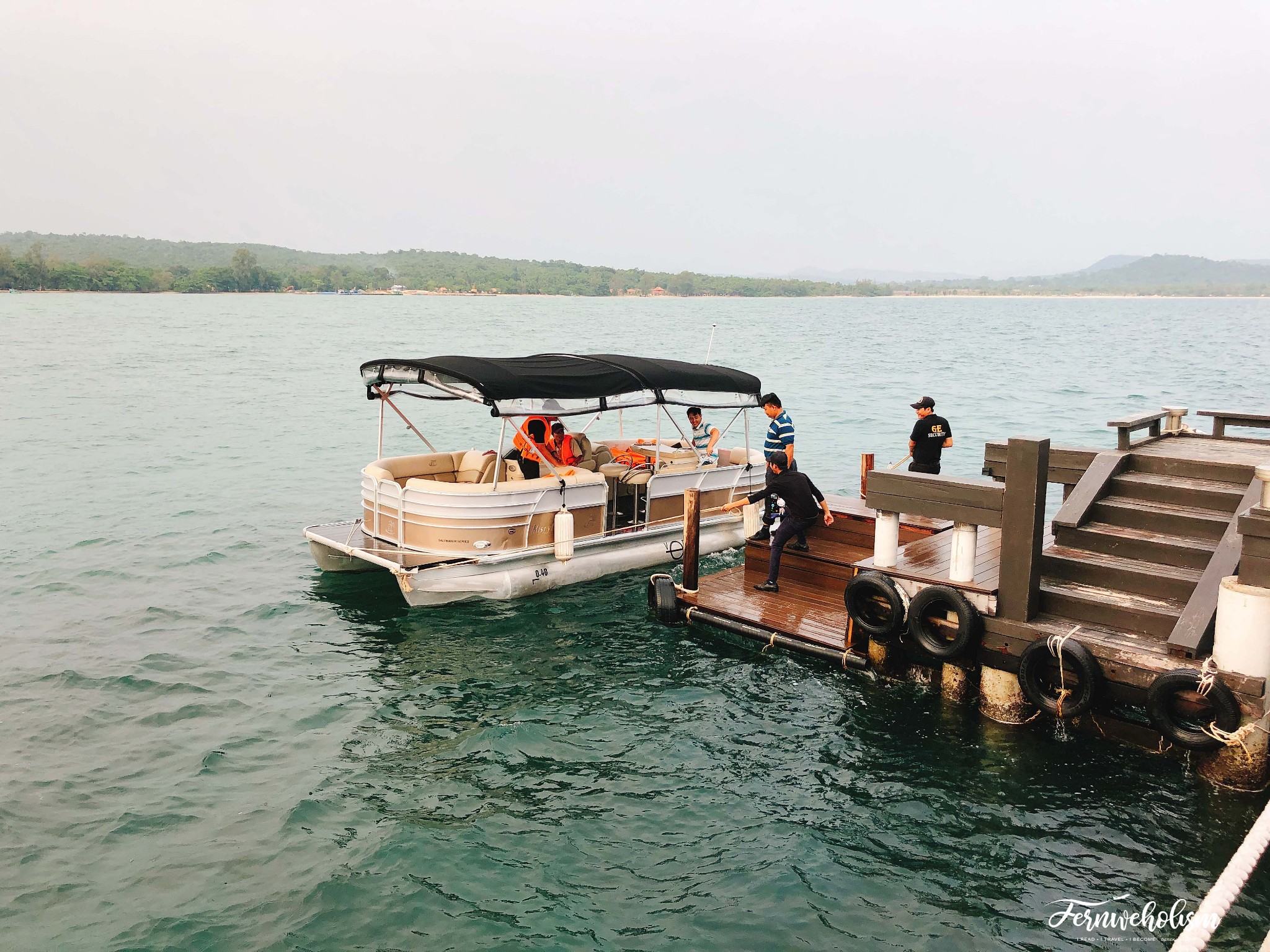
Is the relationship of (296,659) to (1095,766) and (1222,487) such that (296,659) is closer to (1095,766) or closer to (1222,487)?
(1095,766)

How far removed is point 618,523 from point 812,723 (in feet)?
21.1

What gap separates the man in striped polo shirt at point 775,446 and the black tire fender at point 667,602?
4.86 ft

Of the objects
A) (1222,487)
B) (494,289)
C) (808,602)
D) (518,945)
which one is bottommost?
(518,945)

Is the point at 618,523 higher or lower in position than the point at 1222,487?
lower

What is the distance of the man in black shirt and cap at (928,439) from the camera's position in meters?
13.9

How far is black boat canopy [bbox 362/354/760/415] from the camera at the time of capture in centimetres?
1271

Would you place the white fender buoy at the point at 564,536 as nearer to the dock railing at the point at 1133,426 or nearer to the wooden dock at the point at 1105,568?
the wooden dock at the point at 1105,568

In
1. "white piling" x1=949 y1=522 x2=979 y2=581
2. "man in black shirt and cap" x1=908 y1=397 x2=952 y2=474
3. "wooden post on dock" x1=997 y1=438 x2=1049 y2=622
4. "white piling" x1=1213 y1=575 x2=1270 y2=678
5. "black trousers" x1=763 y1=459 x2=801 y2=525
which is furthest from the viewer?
"man in black shirt and cap" x1=908 y1=397 x2=952 y2=474

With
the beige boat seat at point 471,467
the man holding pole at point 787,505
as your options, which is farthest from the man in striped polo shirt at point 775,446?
the beige boat seat at point 471,467

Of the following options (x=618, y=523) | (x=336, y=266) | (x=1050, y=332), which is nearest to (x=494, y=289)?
(x=336, y=266)

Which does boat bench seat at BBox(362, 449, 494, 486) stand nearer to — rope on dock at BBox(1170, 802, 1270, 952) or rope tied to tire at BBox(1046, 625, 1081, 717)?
rope tied to tire at BBox(1046, 625, 1081, 717)

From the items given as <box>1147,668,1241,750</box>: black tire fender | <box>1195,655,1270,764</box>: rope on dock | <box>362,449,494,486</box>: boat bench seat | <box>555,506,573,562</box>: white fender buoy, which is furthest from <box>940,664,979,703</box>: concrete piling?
<box>362,449,494,486</box>: boat bench seat

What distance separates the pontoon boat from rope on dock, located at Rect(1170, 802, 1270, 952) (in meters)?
8.58

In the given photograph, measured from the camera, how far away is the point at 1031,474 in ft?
28.0
